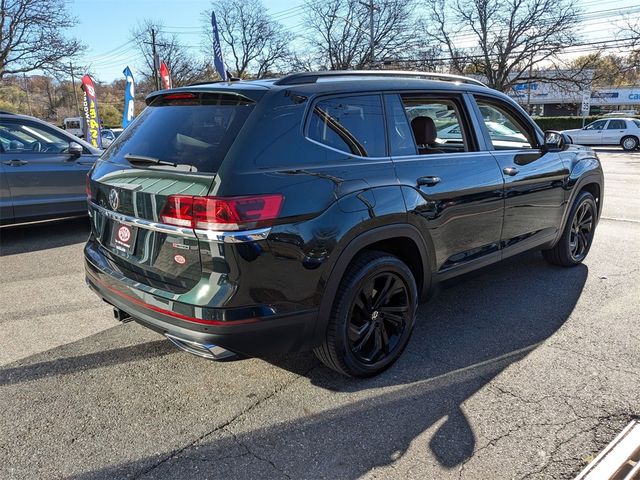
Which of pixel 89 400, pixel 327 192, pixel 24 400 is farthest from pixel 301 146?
pixel 24 400

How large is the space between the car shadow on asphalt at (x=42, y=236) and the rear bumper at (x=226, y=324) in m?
4.17

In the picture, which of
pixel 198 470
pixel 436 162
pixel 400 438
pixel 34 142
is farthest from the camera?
pixel 34 142

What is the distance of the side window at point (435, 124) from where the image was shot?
133 inches

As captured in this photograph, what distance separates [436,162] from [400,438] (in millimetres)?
1768

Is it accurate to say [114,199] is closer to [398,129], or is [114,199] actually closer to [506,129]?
[398,129]

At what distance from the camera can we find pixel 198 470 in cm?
227

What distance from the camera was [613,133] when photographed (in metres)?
25.2

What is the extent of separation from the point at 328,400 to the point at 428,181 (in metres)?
1.50

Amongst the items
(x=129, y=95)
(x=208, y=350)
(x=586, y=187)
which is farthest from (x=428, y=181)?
(x=129, y=95)

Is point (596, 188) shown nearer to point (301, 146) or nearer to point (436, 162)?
point (436, 162)

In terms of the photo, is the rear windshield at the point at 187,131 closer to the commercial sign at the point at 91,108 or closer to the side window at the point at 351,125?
the side window at the point at 351,125

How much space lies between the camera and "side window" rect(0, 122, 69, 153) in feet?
→ 20.3

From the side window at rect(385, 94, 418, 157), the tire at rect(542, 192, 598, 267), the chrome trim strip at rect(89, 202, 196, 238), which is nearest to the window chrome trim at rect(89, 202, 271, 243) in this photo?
the chrome trim strip at rect(89, 202, 196, 238)

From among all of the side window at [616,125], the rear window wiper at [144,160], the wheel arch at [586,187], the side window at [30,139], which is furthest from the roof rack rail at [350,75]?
the side window at [616,125]
